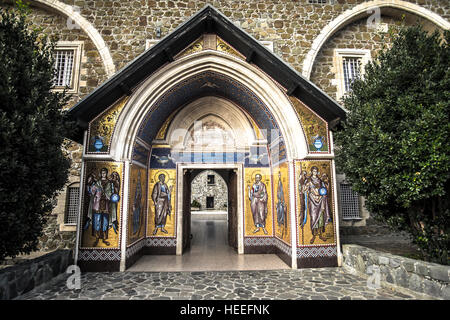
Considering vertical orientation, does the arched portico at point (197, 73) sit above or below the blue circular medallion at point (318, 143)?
above

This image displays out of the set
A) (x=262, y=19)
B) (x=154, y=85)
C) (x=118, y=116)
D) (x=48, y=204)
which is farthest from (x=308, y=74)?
(x=48, y=204)

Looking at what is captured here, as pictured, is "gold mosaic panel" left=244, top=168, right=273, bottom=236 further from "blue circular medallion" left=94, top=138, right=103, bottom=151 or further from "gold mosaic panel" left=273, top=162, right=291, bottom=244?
"blue circular medallion" left=94, top=138, right=103, bottom=151

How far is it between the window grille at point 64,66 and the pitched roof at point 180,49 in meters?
3.90

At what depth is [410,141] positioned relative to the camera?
3979 millimetres

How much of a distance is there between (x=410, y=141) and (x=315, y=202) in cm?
253

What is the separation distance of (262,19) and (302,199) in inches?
274

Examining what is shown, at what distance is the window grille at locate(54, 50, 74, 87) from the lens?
837 centimetres

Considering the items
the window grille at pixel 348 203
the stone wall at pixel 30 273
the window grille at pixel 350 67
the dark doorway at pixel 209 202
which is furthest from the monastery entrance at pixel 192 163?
the dark doorway at pixel 209 202

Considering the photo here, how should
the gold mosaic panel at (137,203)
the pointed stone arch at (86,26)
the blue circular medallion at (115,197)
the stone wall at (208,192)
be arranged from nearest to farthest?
the blue circular medallion at (115,197), the gold mosaic panel at (137,203), the pointed stone arch at (86,26), the stone wall at (208,192)

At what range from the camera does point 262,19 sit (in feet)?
28.5

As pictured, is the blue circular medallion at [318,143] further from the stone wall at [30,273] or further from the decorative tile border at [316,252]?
the stone wall at [30,273]

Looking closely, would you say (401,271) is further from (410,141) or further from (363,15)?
(363,15)

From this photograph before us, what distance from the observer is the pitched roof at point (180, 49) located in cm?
549

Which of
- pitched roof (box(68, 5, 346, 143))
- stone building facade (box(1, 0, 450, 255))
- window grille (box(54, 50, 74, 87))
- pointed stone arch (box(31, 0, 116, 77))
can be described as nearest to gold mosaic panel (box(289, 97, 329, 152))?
pitched roof (box(68, 5, 346, 143))
